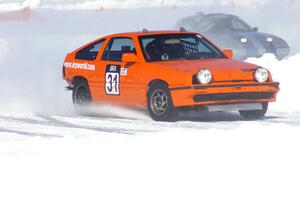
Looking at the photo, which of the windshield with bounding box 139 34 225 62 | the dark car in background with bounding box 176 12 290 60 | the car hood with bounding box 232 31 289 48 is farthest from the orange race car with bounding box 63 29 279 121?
the car hood with bounding box 232 31 289 48

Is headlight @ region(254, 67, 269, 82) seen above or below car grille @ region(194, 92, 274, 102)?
above

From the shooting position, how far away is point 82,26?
37812mm

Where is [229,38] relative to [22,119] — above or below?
above

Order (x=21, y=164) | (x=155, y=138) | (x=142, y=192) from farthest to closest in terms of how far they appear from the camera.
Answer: (x=155, y=138) < (x=21, y=164) < (x=142, y=192)

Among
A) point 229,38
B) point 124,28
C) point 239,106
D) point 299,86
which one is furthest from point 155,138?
point 124,28

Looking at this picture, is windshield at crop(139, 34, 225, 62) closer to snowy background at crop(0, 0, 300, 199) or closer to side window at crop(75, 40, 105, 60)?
snowy background at crop(0, 0, 300, 199)

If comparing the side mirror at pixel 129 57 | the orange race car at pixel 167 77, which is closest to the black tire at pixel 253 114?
the orange race car at pixel 167 77

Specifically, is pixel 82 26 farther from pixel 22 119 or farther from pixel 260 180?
pixel 260 180

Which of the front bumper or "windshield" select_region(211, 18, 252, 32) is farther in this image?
"windshield" select_region(211, 18, 252, 32)

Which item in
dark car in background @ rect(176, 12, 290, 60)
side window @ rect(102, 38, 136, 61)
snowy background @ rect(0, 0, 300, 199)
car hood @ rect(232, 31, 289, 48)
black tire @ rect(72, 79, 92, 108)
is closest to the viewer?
snowy background @ rect(0, 0, 300, 199)

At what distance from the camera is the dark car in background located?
2133 centimetres

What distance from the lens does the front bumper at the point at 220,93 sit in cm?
1191

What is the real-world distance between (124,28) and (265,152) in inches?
1080

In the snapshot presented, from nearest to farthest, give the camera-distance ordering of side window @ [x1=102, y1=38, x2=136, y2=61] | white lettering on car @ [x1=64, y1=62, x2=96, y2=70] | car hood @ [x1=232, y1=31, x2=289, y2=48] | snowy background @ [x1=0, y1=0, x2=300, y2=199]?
1. snowy background @ [x1=0, y1=0, x2=300, y2=199]
2. side window @ [x1=102, y1=38, x2=136, y2=61]
3. white lettering on car @ [x1=64, y1=62, x2=96, y2=70]
4. car hood @ [x1=232, y1=31, x2=289, y2=48]
